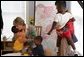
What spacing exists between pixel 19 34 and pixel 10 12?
0.34 metres

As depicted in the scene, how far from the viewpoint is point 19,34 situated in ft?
3.08

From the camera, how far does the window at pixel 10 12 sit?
1065 millimetres

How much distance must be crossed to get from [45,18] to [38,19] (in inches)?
1.5

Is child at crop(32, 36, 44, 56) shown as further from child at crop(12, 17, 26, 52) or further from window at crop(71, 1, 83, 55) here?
window at crop(71, 1, 83, 55)

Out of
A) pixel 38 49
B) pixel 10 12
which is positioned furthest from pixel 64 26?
pixel 10 12

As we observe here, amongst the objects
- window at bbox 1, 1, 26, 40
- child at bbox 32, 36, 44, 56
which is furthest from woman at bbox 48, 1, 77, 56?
window at bbox 1, 1, 26, 40

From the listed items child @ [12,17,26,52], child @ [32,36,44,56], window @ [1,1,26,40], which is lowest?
child @ [32,36,44,56]

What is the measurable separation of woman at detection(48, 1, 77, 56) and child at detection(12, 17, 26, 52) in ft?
0.50

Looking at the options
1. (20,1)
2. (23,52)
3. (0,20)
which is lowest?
(23,52)

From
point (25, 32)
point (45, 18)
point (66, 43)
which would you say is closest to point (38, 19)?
point (45, 18)

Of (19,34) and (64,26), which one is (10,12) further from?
(64,26)

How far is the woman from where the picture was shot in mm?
847

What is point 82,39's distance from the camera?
40.1 inches

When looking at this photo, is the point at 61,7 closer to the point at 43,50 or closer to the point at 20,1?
the point at 43,50
